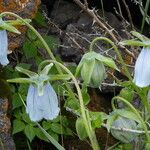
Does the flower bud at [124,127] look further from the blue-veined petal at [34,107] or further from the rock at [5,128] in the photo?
the rock at [5,128]

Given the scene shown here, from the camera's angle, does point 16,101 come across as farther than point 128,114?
Yes

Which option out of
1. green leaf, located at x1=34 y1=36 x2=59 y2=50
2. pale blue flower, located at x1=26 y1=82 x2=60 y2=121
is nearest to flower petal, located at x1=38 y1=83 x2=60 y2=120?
pale blue flower, located at x1=26 y1=82 x2=60 y2=121

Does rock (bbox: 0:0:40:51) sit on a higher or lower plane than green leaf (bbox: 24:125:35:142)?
higher

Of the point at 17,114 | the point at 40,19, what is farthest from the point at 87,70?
the point at 40,19

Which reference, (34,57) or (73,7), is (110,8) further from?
(34,57)

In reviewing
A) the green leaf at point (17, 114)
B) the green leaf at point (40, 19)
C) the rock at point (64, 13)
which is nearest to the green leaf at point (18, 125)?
the green leaf at point (17, 114)

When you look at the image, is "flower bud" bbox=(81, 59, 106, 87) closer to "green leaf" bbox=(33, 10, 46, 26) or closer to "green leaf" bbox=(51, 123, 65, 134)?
"green leaf" bbox=(51, 123, 65, 134)

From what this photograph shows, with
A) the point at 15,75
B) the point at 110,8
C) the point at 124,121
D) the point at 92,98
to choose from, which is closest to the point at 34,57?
the point at 15,75

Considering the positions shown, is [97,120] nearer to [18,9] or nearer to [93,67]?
[93,67]
